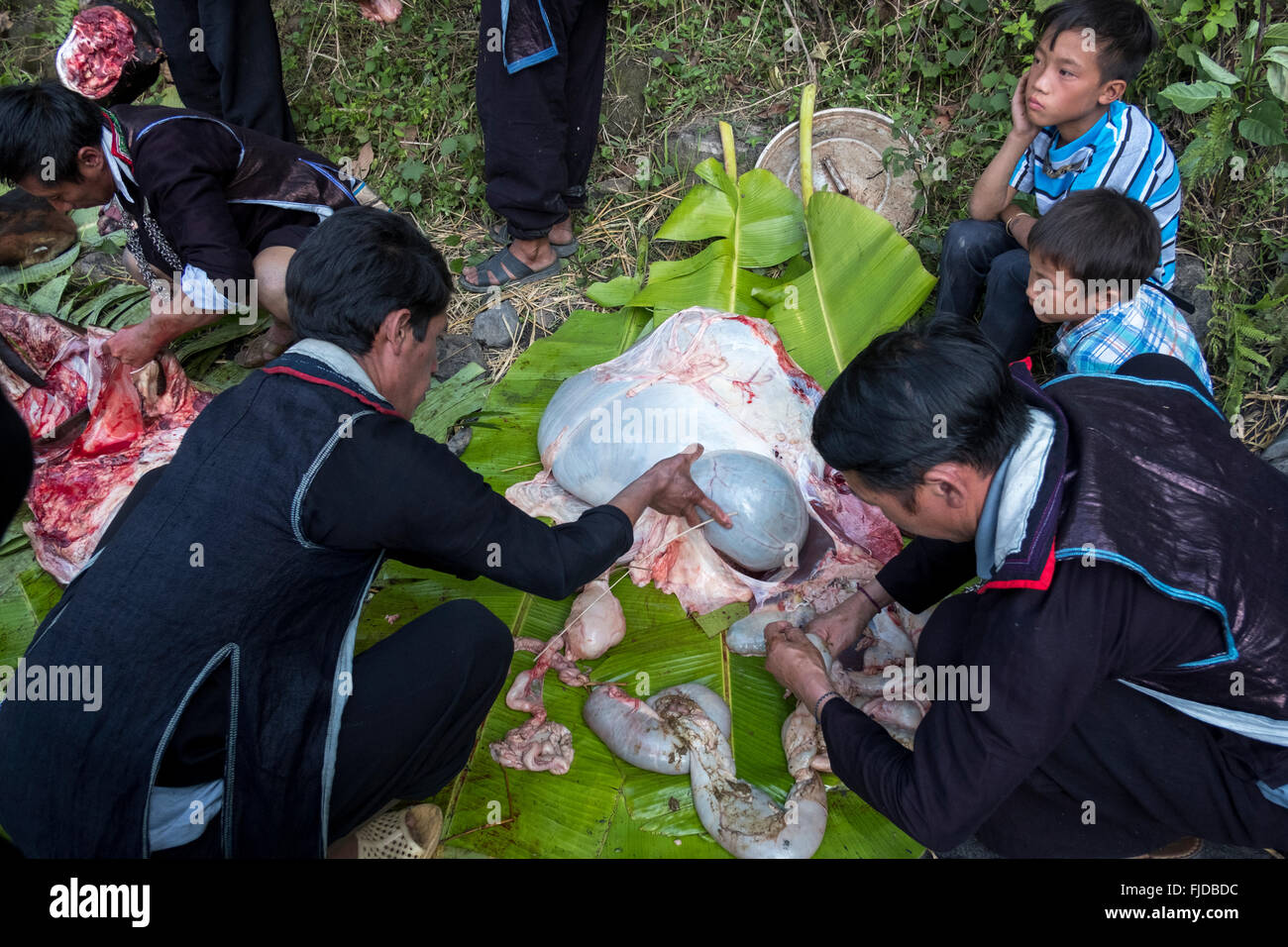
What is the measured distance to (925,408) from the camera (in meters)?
1.71

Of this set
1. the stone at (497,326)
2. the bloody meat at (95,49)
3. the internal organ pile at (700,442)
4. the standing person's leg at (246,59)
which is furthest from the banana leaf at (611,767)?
the bloody meat at (95,49)

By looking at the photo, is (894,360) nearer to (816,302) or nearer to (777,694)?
(777,694)

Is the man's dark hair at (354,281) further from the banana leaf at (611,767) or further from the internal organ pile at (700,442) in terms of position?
the banana leaf at (611,767)

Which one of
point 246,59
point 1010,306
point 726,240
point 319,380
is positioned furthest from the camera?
point 246,59

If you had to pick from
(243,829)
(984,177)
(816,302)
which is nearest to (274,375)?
(243,829)

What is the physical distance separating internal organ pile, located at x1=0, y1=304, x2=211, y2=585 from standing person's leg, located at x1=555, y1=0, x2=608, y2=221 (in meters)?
2.17

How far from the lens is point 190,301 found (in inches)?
138

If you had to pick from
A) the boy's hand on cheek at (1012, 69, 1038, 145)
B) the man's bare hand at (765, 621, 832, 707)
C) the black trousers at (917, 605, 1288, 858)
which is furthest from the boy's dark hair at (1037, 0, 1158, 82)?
the man's bare hand at (765, 621, 832, 707)

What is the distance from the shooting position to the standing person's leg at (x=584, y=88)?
13.4ft

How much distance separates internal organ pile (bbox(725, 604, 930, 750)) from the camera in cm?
254

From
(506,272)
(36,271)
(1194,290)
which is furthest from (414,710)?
(36,271)

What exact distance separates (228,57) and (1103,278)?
14.2 feet

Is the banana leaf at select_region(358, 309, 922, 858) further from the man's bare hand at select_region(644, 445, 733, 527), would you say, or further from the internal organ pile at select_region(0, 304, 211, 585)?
the internal organ pile at select_region(0, 304, 211, 585)

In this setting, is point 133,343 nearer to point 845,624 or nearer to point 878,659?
point 845,624
